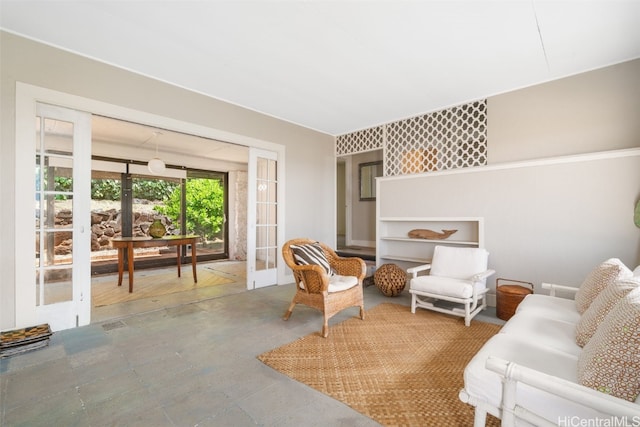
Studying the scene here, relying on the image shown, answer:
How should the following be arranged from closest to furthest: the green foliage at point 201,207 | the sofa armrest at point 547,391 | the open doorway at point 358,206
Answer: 1. the sofa armrest at point 547,391
2. the open doorway at point 358,206
3. the green foliage at point 201,207

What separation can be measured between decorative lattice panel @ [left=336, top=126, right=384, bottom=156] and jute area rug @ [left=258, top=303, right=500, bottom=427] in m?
3.03

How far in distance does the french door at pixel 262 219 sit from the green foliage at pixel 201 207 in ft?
10.3

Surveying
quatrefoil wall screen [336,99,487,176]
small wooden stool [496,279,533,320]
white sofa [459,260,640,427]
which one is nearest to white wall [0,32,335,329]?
quatrefoil wall screen [336,99,487,176]

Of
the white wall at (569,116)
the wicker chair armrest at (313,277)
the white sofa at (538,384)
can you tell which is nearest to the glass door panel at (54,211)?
the wicker chair armrest at (313,277)

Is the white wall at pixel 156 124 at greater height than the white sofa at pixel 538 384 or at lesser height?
greater

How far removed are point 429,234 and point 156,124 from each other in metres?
3.90

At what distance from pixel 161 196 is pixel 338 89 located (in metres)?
4.94

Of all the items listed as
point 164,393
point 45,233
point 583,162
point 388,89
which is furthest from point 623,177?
point 45,233

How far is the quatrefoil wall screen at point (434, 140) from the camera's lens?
12.6ft

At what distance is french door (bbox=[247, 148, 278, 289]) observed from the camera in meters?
4.22

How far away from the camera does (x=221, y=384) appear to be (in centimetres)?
184

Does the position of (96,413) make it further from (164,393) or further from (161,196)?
(161,196)

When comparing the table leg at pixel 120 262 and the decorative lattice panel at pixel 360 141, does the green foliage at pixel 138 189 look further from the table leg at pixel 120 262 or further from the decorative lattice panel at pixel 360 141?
the decorative lattice panel at pixel 360 141

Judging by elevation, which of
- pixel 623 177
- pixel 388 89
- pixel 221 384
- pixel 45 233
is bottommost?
pixel 221 384
